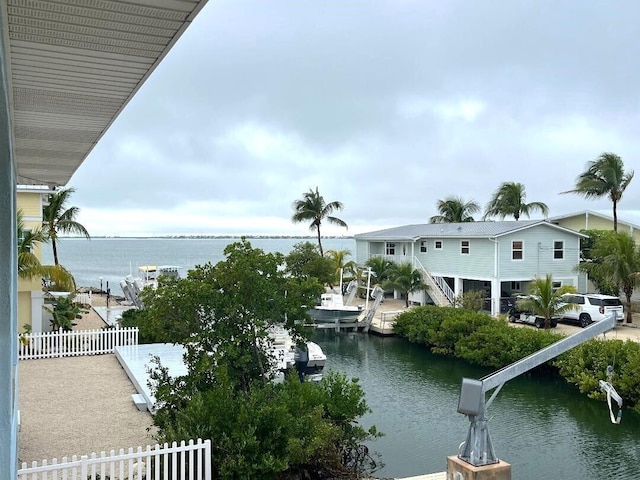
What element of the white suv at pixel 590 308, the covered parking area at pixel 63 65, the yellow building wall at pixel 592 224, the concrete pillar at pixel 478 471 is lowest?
the concrete pillar at pixel 478 471

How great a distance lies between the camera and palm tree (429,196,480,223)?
51250mm

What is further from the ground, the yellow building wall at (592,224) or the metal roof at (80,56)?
the yellow building wall at (592,224)

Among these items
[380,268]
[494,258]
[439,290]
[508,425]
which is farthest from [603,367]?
[380,268]

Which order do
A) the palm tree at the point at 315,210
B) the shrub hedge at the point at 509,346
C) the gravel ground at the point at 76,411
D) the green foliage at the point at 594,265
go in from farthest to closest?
the palm tree at the point at 315,210
the green foliage at the point at 594,265
the shrub hedge at the point at 509,346
the gravel ground at the point at 76,411

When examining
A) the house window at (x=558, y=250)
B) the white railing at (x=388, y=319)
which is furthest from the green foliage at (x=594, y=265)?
the white railing at (x=388, y=319)

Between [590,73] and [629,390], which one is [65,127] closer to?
[629,390]

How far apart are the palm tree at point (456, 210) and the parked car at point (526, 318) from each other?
2337 cm

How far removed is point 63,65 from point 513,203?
4924cm

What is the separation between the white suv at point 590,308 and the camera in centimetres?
2513

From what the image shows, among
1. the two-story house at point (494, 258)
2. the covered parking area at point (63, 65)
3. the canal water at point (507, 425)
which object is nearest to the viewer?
the covered parking area at point (63, 65)

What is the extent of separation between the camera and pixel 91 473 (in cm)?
782

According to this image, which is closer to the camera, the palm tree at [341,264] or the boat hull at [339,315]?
the boat hull at [339,315]

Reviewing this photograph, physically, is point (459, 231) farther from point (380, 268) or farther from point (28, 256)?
point (28, 256)

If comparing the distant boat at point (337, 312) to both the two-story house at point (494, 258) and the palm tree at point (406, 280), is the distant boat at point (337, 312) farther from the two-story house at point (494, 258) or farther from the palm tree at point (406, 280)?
the two-story house at point (494, 258)
